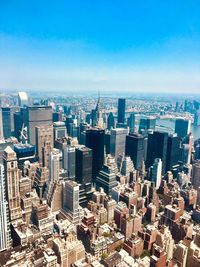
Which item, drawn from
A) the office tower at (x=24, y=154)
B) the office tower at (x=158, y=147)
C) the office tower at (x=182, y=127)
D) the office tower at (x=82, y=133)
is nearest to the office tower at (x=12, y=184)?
the office tower at (x=24, y=154)

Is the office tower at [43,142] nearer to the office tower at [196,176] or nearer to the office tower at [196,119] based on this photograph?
the office tower at [196,176]

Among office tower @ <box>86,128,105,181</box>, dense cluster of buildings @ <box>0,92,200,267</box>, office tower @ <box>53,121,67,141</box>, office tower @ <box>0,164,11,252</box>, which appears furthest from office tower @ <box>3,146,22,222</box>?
office tower @ <box>53,121,67,141</box>

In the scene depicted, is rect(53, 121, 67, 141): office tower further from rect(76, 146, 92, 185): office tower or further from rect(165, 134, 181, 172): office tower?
rect(165, 134, 181, 172): office tower

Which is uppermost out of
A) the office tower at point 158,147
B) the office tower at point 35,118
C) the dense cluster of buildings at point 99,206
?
the office tower at point 35,118

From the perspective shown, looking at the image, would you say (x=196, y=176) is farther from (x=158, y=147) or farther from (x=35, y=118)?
(x=35, y=118)

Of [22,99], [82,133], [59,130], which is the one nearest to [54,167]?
[82,133]

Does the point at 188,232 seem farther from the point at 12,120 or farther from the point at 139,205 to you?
the point at 12,120
